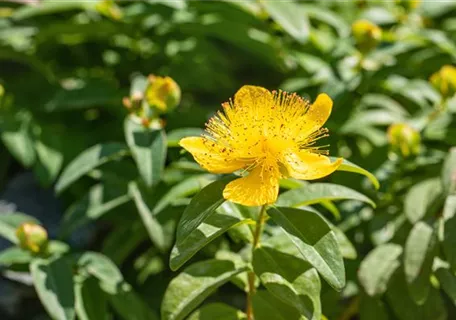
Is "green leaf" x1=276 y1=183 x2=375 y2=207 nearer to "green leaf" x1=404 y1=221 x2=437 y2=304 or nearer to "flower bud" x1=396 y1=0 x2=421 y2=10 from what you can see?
"green leaf" x1=404 y1=221 x2=437 y2=304

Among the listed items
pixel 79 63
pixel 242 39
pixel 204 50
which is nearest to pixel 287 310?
pixel 242 39

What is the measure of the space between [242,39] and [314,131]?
0.76 metres

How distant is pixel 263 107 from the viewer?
46.7 inches

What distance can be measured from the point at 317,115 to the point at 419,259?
369mm

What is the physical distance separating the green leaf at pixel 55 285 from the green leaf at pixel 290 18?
0.76 m

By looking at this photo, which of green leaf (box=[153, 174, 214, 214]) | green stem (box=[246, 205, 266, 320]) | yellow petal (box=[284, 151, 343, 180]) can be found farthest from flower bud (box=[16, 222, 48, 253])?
yellow petal (box=[284, 151, 343, 180])

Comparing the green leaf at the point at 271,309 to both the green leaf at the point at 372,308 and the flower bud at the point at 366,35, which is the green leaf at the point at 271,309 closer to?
the green leaf at the point at 372,308

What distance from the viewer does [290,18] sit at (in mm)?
1783

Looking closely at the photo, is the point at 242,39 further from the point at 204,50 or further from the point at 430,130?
the point at 430,130

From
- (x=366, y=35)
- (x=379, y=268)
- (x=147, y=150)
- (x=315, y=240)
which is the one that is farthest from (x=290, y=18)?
(x=315, y=240)

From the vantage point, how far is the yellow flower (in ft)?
3.76

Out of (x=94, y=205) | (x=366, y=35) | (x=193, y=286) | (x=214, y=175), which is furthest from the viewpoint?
(x=366, y=35)

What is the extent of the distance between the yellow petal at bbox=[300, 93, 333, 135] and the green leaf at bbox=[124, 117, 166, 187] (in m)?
0.34

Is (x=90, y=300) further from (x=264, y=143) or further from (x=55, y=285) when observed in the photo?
(x=264, y=143)
